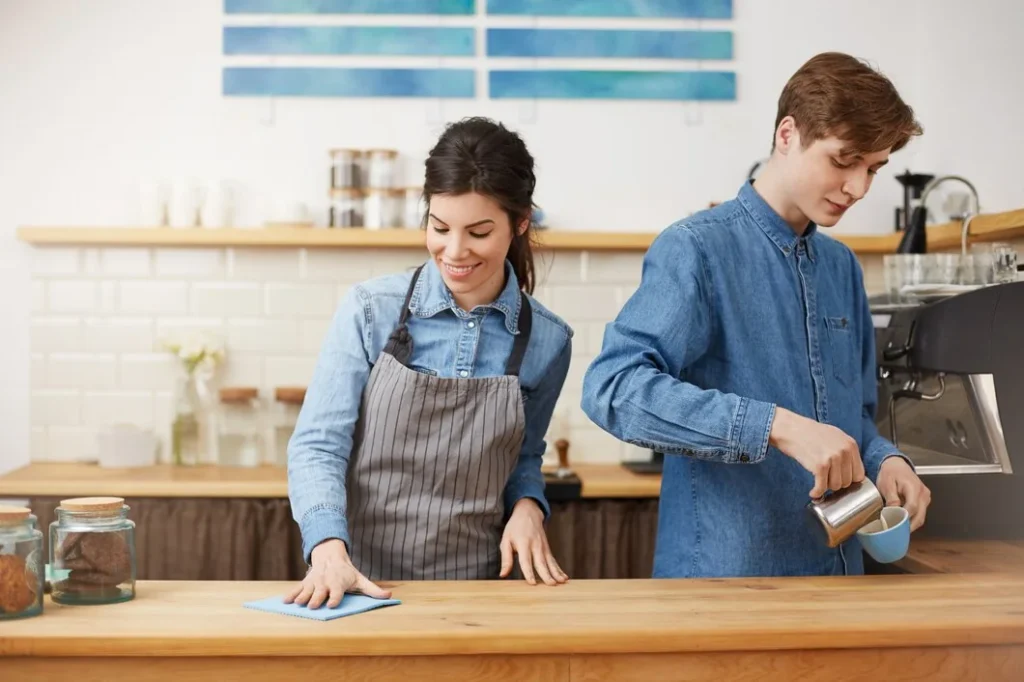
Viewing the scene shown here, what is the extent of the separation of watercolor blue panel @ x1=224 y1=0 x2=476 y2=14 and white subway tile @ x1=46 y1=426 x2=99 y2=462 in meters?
1.60

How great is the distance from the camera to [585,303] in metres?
3.94

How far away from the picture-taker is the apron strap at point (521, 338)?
6.68ft

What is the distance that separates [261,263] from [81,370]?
0.75 meters

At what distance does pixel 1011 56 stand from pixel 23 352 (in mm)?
3424

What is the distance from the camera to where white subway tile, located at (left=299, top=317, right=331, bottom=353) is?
390cm

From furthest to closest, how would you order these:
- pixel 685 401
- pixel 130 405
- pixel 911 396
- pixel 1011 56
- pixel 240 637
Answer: pixel 130 405 < pixel 1011 56 < pixel 911 396 < pixel 685 401 < pixel 240 637

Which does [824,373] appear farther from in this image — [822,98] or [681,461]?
[822,98]

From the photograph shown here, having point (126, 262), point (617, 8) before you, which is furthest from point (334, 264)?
point (617, 8)

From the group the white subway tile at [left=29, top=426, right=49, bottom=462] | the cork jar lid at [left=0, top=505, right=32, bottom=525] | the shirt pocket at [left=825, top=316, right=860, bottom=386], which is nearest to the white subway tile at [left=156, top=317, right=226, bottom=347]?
the white subway tile at [left=29, top=426, right=49, bottom=462]

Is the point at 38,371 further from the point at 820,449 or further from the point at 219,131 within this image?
the point at 820,449

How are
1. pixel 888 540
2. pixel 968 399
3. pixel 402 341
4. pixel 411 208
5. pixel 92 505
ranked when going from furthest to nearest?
pixel 411 208 < pixel 968 399 < pixel 402 341 < pixel 888 540 < pixel 92 505

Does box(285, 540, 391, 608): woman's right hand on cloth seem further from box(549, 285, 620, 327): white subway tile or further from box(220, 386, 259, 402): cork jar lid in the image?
box(549, 285, 620, 327): white subway tile

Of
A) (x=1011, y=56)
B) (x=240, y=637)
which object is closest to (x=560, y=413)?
(x=1011, y=56)

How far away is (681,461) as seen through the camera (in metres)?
2.01
